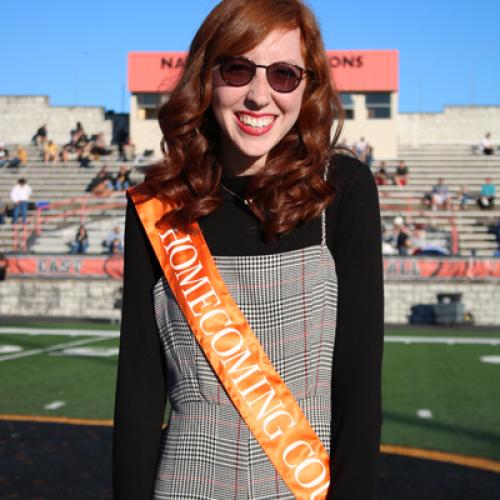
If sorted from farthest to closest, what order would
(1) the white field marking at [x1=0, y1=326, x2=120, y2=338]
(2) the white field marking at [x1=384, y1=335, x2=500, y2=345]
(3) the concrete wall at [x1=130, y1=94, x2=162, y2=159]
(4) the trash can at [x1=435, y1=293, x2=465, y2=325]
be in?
(3) the concrete wall at [x1=130, y1=94, x2=162, y2=159] < (4) the trash can at [x1=435, y1=293, x2=465, y2=325] < (1) the white field marking at [x1=0, y1=326, x2=120, y2=338] < (2) the white field marking at [x1=384, y1=335, x2=500, y2=345]

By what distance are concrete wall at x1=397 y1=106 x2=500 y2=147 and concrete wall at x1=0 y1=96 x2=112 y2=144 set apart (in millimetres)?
15062

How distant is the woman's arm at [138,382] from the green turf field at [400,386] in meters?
4.79

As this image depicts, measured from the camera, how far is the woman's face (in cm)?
187

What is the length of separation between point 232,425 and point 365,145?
28.3m

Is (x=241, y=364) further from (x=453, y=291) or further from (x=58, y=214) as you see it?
(x=58, y=214)

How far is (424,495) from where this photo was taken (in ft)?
16.5

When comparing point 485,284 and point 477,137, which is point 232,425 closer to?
point 485,284

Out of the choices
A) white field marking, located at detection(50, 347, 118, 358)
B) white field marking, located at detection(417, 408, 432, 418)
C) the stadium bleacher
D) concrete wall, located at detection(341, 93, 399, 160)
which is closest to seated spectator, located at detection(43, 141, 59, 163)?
the stadium bleacher

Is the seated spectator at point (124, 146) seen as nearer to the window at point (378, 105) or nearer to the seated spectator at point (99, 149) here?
the seated spectator at point (99, 149)

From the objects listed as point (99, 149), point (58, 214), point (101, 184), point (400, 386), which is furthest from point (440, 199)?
point (400, 386)

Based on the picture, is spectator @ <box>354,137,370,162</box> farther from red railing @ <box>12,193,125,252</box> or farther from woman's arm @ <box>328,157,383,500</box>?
woman's arm @ <box>328,157,383,500</box>

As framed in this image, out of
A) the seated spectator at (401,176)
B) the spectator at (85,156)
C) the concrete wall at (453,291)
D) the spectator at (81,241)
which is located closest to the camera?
the concrete wall at (453,291)

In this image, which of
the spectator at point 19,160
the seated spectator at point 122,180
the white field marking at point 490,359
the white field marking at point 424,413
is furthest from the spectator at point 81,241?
the white field marking at point 424,413

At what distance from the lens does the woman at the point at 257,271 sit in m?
1.72
